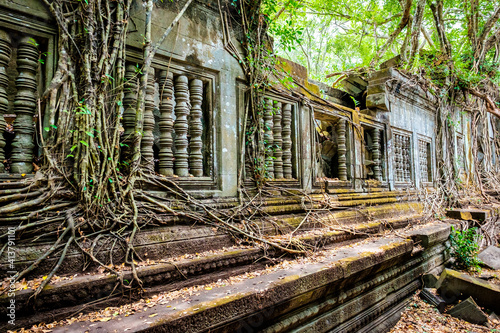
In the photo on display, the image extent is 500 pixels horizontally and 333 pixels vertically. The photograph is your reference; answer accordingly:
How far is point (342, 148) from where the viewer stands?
14.7 feet

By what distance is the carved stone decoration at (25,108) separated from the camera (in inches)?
72.6

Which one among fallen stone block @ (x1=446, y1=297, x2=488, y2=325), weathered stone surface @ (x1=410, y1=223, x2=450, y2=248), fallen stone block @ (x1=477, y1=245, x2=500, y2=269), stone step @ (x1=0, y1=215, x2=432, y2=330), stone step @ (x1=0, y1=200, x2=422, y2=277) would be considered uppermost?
stone step @ (x1=0, y1=200, x2=422, y2=277)

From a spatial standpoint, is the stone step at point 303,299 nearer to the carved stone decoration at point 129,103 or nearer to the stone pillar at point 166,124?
the stone pillar at point 166,124

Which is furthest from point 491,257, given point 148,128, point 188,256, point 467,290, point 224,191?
point 148,128

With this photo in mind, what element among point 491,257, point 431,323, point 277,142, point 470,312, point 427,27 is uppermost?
point 427,27

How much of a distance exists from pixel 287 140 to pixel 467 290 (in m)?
2.99

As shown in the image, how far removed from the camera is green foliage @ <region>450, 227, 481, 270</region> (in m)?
4.75

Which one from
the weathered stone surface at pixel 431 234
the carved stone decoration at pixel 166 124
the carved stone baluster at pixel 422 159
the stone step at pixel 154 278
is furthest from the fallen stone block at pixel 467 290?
the carved stone decoration at pixel 166 124

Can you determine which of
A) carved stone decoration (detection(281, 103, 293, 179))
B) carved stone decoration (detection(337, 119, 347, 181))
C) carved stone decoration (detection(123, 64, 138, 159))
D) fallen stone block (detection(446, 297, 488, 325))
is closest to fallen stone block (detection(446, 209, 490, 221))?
fallen stone block (detection(446, 297, 488, 325))

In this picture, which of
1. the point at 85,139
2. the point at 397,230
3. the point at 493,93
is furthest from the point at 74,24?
the point at 493,93

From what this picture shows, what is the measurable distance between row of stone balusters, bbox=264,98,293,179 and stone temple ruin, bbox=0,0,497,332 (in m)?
0.02

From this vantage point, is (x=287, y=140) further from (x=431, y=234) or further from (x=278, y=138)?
(x=431, y=234)

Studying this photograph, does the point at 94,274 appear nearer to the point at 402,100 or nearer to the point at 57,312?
the point at 57,312

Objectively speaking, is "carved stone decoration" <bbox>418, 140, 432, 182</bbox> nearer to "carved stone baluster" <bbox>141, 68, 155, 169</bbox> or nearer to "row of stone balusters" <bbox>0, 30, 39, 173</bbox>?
"carved stone baluster" <bbox>141, 68, 155, 169</bbox>
